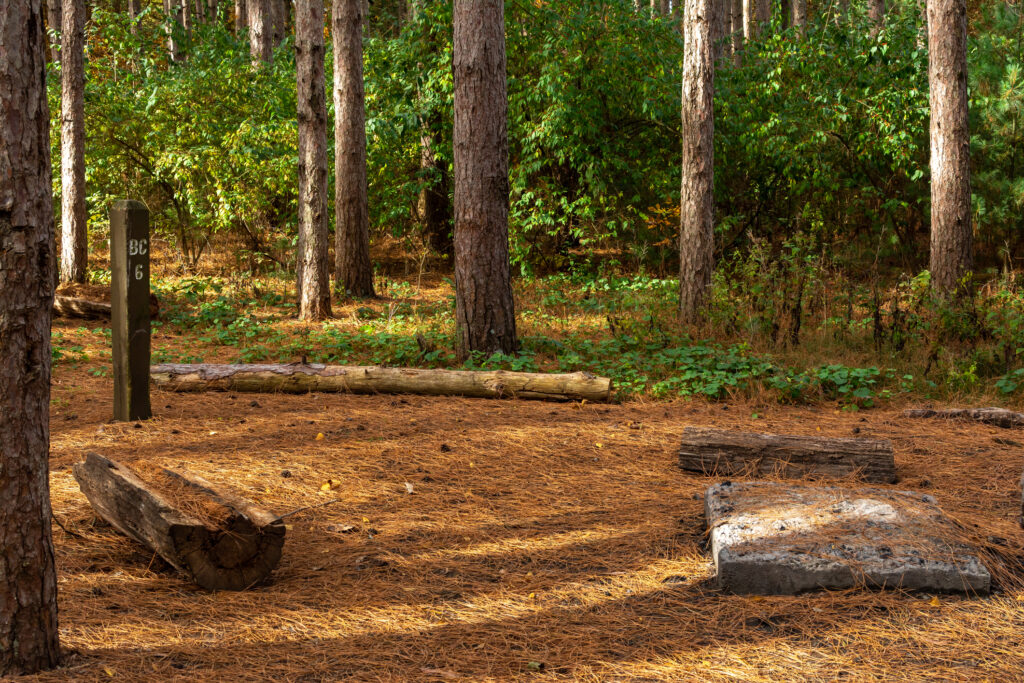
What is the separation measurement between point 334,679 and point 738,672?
60.1 inches

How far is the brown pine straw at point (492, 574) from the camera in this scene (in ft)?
11.0

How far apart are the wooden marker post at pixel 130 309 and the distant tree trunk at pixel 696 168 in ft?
21.4

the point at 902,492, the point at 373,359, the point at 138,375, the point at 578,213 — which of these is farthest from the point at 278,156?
the point at 902,492

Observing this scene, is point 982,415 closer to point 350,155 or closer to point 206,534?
point 206,534

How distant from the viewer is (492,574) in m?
4.20

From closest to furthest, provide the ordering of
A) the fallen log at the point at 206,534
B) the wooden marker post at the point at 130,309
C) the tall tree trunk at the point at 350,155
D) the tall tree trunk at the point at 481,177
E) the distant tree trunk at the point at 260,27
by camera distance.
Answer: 1. the fallen log at the point at 206,534
2. the wooden marker post at the point at 130,309
3. the tall tree trunk at the point at 481,177
4. the tall tree trunk at the point at 350,155
5. the distant tree trunk at the point at 260,27

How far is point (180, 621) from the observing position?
3.62m

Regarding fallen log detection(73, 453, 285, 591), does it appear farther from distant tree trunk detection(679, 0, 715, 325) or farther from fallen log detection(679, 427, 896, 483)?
distant tree trunk detection(679, 0, 715, 325)

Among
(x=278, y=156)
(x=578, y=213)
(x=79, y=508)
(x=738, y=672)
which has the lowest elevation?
(x=738, y=672)

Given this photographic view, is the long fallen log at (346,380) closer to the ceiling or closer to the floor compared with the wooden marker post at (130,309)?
closer to the floor

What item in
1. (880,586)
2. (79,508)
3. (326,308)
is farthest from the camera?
(326,308)

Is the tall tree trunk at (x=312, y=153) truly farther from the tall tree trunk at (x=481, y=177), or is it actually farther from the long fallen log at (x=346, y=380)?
the long fallen log at (x=346, y=380)

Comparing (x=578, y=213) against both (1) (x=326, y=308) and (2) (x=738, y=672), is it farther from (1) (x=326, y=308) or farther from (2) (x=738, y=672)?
(2) (x=738, y=672)

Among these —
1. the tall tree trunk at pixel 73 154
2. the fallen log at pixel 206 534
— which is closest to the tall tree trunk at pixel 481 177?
the fallen log at pixel 206 534
